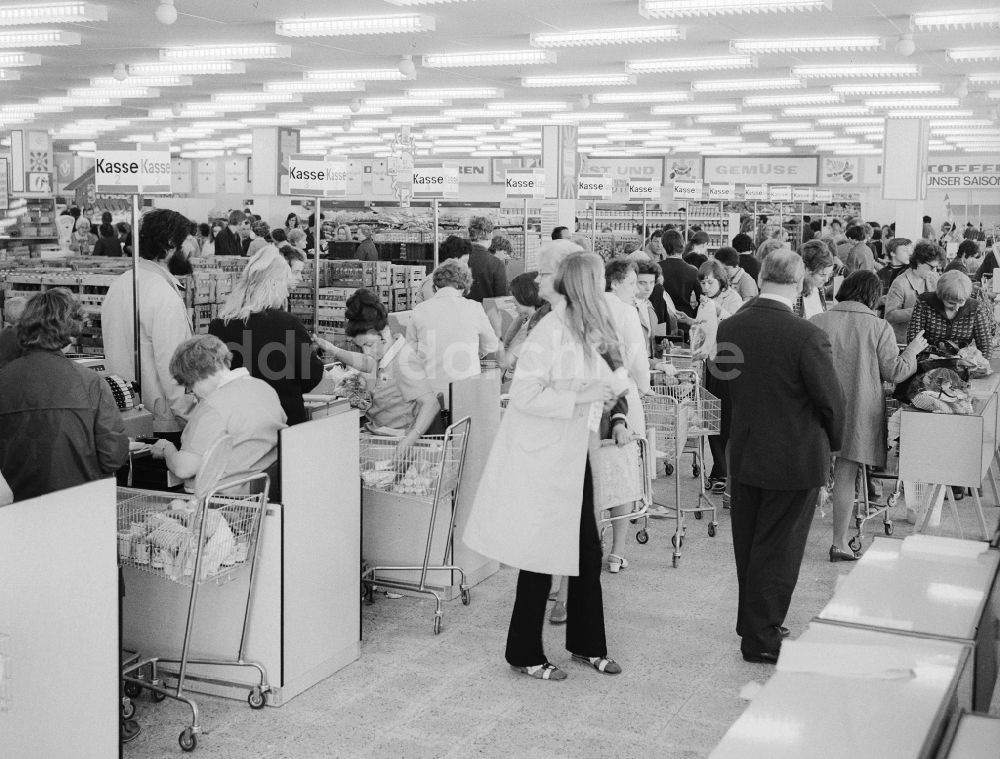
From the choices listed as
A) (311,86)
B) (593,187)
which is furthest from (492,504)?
(311,86)

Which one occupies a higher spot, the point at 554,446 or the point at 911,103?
the point at 911,103

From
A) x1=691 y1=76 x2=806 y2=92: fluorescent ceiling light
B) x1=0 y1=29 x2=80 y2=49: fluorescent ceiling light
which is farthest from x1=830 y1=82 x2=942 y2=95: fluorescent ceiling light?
x1=0 y1=29 x2=80 y2=49: fluorescent ceiling light

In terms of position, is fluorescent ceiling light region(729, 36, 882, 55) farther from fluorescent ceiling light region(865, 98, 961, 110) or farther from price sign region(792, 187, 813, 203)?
price sign region(792, 187, 813, 203)

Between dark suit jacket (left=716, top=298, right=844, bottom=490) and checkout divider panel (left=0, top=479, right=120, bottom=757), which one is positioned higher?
dark suit jacket (left=716, top=298, right=844, bottom=490)

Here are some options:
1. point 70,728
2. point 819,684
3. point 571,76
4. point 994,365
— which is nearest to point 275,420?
point 70,728

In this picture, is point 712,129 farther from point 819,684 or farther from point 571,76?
point 819,684

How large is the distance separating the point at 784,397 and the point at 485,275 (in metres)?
5.90

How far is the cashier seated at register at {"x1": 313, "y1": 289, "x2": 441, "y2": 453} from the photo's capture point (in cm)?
520

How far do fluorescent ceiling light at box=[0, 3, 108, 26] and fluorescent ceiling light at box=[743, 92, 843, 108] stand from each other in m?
9.06

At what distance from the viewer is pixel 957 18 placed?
9.43 meters

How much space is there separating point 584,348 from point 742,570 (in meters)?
1.24

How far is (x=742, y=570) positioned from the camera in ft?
15.5

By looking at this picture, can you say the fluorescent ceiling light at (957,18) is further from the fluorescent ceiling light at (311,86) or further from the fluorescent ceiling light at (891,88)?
the fluorescent ceiling light at (311,86)

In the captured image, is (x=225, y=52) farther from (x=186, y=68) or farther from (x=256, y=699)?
(x=256, y=699)
